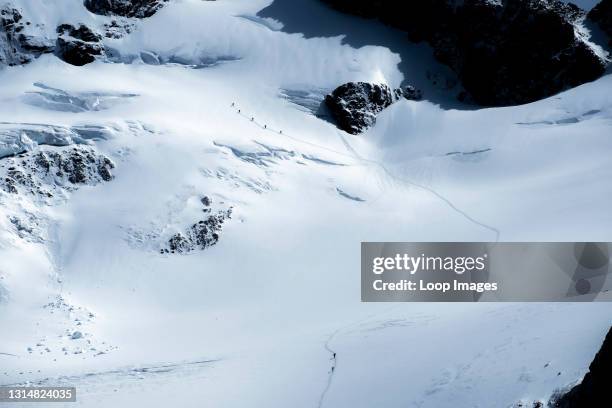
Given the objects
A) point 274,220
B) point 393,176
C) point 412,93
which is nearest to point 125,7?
point 412,93

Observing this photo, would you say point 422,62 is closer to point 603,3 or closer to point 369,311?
point 603,3

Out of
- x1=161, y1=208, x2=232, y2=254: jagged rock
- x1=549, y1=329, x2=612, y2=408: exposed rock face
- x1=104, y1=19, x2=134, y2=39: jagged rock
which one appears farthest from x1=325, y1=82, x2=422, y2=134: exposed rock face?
x1=549, y1=329, x2=612, y2=408: exposed rock face

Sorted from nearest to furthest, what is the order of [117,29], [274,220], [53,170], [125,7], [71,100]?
1. [53,170]
2. [274,220]
3. [71,100]
4. [117,29]
5. [125,7]

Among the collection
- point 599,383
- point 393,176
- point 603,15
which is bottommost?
point 393,176

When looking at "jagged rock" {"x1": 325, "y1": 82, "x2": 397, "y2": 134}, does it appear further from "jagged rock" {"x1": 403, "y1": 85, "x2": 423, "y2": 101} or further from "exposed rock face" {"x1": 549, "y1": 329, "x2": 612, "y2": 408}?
"exposed rock face" {"x1": 549, "y1": 329, "x2": 612, "y2": 408}

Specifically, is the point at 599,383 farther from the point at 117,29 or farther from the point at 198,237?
the point at 117,29

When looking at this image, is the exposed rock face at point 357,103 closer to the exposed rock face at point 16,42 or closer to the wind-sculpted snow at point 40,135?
the wind-sculpted snow at point 40,135
